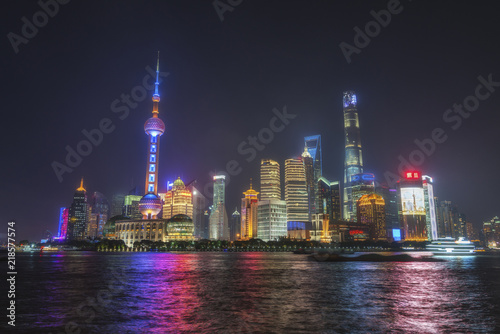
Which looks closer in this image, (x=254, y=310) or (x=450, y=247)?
(x=254, y=310)

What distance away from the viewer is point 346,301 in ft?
114

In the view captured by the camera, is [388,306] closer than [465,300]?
Yes

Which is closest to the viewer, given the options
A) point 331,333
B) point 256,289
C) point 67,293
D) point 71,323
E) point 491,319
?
point 331,333

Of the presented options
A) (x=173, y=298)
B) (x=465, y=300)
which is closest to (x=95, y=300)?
(x=173, y=298)

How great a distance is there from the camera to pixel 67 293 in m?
39.8

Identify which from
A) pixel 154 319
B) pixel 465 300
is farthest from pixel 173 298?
pixel 465 300

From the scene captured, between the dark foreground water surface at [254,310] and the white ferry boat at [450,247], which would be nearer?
the dark foreground water surface at [254,310]

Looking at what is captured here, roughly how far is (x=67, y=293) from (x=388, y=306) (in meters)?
33.4

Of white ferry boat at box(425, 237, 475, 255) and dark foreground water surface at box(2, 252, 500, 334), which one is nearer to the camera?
dark foreground water surface at box(2, 252, 500, 334)

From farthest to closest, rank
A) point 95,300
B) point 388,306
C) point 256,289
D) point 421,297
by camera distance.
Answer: point 256,289
point 421,297
point 95,300
point 388,306

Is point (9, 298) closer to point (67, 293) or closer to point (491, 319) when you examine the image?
point (67, 293)

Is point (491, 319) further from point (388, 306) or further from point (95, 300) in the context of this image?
point (95, 300)

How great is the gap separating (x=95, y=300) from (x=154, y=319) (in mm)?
12267

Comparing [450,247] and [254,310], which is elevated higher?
[254,310]
